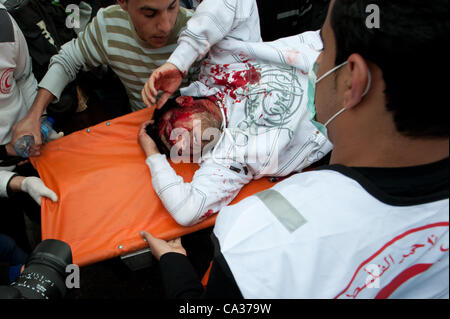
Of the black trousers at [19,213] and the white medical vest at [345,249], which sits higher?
the white medical vest at [345,249]

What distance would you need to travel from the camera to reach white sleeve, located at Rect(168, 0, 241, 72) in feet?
5.51

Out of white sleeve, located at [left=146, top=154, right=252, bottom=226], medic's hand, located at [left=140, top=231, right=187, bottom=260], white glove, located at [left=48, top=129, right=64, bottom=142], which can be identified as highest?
white glove, located at [left=48, top=129, right=64, bottom=142]

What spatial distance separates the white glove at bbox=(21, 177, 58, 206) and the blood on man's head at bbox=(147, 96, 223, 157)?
637 millimetres

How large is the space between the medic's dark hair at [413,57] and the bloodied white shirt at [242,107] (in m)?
0.92

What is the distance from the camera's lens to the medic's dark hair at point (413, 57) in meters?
0.57

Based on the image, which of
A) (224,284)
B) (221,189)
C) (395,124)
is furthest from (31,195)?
(395,124)

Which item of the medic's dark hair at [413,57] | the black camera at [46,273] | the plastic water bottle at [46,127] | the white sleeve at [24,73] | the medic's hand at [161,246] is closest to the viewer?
the medic's dark hair at [413,57]

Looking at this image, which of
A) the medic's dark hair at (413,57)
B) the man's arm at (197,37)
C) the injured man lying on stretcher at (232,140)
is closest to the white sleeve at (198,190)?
the injured man lying on stretcher at (232,140)

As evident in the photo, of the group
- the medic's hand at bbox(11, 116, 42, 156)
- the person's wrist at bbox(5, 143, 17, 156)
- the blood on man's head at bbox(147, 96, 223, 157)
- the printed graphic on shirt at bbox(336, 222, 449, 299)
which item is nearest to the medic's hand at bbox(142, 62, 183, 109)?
the blood on man's head at bbox(147, 96, 223, 157)

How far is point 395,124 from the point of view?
66 cm

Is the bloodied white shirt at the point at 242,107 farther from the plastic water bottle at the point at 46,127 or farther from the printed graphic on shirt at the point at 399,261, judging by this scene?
the printed graphic on shirt at the point at 399,261

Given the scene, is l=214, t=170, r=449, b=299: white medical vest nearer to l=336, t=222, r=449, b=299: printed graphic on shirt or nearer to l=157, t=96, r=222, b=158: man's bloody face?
l=336, t=222, r=449, b=299: printed graphic on shirt
